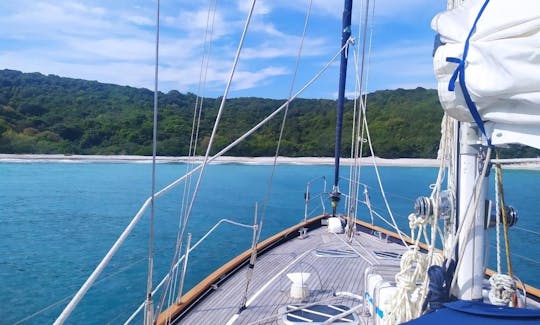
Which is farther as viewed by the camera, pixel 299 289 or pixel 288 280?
pixel 288 280

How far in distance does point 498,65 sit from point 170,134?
121ft

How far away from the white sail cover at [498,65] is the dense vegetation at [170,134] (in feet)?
117

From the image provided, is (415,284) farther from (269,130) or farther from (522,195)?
(269,130)

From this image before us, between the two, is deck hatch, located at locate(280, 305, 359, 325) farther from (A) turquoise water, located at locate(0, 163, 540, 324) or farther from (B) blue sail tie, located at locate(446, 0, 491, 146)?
(B) blue sail tie, located at locate(446, 0, 491, 146)

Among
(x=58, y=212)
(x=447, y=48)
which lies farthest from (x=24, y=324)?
(x=58, y=212)

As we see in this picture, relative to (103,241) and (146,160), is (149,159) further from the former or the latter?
(103,241)

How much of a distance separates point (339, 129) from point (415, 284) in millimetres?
3853

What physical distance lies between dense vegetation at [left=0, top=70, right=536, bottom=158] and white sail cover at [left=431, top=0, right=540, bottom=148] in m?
35.8

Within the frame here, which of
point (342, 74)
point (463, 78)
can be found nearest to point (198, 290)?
point (463, 78)

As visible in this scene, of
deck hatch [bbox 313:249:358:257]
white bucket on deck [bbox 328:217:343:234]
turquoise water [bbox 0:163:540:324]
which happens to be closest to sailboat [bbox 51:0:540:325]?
turquoise water [bbox 0:163:540:324]

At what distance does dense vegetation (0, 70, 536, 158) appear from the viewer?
43.0 metres

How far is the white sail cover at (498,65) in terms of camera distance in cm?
127

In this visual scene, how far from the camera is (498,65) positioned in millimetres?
1329

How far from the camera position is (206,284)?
3346 mm
